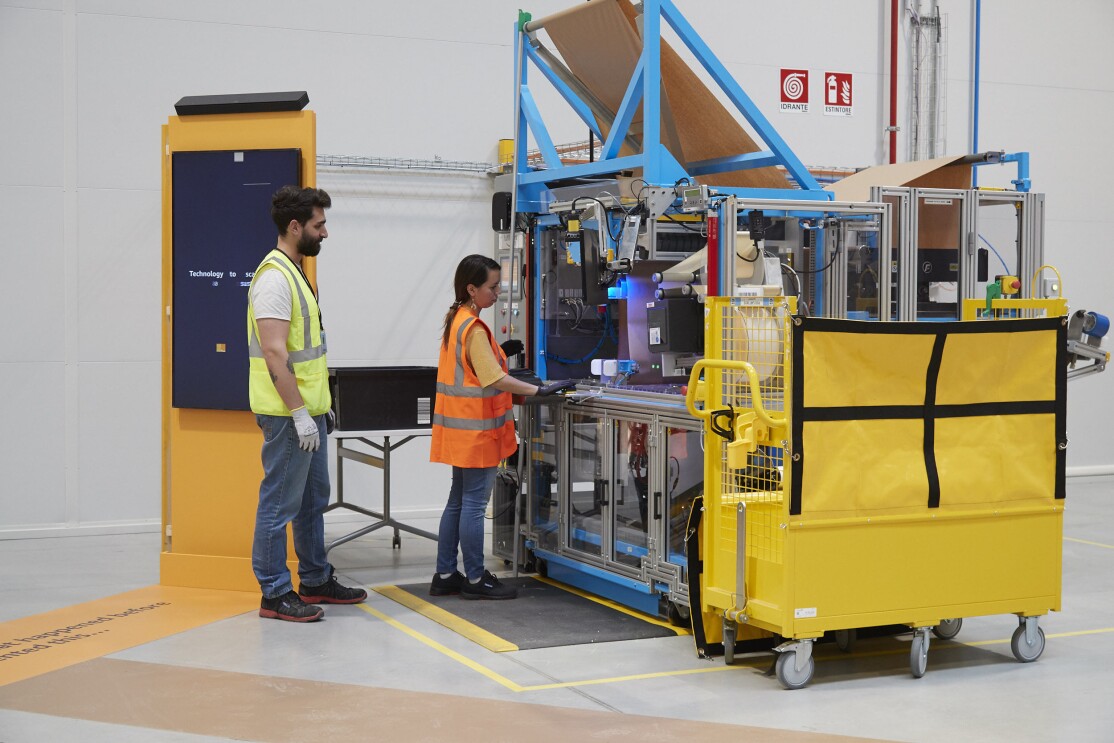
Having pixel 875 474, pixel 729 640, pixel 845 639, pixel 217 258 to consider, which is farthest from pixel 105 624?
pixel 875 474

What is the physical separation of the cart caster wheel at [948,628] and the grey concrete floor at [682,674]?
5 centimetres

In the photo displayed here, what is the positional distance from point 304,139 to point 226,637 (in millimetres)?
2385

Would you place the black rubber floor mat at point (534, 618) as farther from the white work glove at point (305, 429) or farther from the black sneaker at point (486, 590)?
the white work glove at point (305, 429)

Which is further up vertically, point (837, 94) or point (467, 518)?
point (837, 94)

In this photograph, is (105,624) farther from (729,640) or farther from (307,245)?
(729,640)

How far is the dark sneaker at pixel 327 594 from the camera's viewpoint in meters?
5.82

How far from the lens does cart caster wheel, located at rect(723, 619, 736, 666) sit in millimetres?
4742

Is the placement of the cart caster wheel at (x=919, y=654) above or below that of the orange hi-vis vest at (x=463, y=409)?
below

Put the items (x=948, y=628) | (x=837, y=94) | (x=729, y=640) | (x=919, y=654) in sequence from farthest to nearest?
(x=837, y=94) < (x=948, y=628) < (x=729, y=640) < (x=919, y=654)

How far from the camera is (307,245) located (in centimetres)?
551

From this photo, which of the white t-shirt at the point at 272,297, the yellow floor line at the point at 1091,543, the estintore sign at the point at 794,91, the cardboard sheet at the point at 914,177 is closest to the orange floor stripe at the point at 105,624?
the white t-shirt at the point at 272,297

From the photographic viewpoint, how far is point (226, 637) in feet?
17.0

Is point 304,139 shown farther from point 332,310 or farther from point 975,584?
point 975,584

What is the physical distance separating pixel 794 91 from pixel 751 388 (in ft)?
18.9
